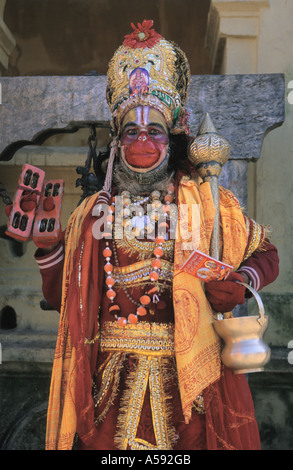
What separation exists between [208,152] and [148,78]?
1.77 feet

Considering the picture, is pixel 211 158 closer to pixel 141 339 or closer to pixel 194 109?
pixel 141 339

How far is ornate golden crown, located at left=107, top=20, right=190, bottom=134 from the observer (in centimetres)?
303

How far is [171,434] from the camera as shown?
8.52ft

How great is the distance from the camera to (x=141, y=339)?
8.93 feet

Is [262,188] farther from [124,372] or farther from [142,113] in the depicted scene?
[124,372]

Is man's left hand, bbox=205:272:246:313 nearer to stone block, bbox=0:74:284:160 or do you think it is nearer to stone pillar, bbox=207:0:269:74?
stone block, bbox=0:74:284:160

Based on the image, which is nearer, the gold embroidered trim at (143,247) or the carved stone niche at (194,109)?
the gold embroidered trim at (143,247)

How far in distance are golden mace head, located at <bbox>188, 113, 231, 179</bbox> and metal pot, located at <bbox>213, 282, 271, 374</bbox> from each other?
27.7 inches

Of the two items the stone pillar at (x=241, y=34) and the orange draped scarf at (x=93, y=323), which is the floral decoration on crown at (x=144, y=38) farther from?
the stone pillar at (x=241, y=34)

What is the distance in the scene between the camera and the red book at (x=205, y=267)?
2559 mm

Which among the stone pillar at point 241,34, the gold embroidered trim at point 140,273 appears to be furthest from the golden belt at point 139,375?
the stone pillar at point 241,34

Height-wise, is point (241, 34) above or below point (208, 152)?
above

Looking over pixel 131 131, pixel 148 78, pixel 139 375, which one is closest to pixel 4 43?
pixel 148 78

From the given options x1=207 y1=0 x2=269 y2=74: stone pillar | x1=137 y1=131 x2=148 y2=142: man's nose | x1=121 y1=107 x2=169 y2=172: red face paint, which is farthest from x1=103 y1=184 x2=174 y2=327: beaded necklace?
x1=207 y1=0 x2=269 y2=74: stone pillar
